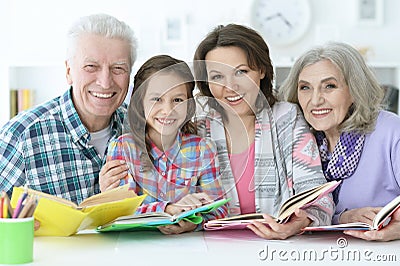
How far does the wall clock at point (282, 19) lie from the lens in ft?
16.0

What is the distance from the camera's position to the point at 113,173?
182cm

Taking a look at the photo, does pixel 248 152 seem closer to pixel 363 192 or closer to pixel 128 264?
pixel 363 192

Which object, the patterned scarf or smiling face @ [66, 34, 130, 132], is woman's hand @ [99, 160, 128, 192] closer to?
smiling face @ [66, 34, 130, 132]

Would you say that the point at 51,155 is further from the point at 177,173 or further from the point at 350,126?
the point at 350,126

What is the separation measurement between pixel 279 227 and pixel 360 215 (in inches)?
9.8

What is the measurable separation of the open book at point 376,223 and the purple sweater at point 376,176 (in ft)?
0.69

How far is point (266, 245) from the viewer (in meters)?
1.66

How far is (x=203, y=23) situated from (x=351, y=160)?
10.4ft

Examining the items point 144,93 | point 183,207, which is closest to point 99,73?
point 144,93

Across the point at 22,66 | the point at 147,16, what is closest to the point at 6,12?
the point at 22,66

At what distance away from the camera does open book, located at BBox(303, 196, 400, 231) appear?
162 cm

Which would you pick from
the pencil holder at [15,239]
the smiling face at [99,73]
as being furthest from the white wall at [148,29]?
the pencil holder at [15,239]

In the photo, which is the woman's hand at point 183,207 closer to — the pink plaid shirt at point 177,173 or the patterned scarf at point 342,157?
the pink plaid shirt at point 177,173

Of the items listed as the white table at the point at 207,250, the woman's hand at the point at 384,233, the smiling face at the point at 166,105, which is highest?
the smiling face at the point at 166,105
